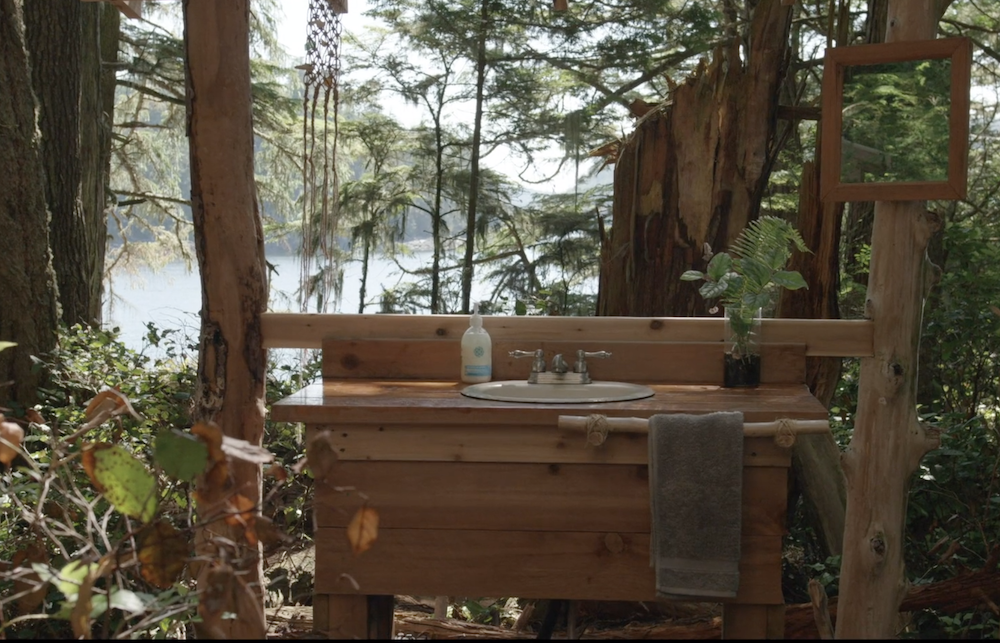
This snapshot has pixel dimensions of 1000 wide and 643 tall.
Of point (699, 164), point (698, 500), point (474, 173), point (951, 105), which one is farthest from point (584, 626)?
point (474, 173)

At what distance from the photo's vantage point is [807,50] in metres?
6.49

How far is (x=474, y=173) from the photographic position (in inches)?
276

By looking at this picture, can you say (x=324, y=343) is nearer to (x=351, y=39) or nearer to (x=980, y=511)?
(x=980, y=511)

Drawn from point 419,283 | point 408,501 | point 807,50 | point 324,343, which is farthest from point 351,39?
point 408,501

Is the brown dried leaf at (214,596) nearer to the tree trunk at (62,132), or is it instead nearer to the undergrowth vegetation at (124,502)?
the undergrowth vegetation at (124,502)

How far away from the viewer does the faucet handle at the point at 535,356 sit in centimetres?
254

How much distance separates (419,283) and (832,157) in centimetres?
487

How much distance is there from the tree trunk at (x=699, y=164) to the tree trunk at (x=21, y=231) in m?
2.19

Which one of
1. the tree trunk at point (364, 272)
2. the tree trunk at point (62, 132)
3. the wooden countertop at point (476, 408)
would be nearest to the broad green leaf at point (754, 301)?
the wooden countertop at point (476, 408)

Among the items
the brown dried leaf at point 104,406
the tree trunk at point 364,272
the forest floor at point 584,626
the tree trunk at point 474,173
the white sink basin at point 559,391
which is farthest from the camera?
the tree trunk at point 364,272

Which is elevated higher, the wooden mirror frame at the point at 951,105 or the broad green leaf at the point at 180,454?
the wooden mirror frame at the point at 951,105

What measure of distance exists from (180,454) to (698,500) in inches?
48.7

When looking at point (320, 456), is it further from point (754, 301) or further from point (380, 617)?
point (754, 301)

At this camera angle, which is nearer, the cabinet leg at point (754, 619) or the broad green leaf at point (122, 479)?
the broad green leaf at point (122, 479)
